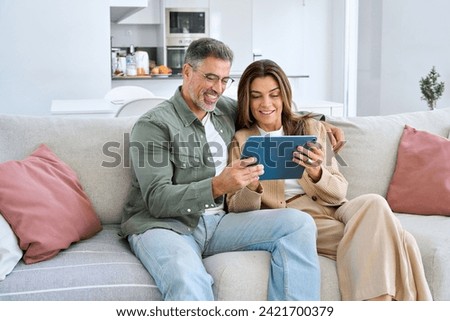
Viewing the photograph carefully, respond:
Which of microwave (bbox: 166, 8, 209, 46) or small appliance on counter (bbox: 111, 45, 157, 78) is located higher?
microwave (bbox: 166, 8, 209, 46)

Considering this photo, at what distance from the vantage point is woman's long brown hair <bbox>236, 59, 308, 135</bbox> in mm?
Answer: 2686

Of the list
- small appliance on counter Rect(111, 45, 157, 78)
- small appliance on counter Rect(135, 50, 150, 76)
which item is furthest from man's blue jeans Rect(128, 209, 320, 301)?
small appliance on counter Rect(135, 50, 150, 76)

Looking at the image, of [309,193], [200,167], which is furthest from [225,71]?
[309,193]

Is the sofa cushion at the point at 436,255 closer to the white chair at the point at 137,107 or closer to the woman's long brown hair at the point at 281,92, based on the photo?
the woman's long brown hair at the point at 281,92

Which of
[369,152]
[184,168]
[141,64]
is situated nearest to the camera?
[184,168]

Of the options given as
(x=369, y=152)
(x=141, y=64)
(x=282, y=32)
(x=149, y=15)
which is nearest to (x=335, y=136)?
(x=369, y=152)

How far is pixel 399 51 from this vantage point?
681 cm

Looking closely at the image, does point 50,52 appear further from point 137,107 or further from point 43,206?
point 43,206

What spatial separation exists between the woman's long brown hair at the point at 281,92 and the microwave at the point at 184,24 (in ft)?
19.8

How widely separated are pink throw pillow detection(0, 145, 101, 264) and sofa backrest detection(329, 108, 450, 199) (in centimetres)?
112

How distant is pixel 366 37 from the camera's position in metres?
7.80

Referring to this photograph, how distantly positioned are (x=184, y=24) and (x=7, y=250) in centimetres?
671

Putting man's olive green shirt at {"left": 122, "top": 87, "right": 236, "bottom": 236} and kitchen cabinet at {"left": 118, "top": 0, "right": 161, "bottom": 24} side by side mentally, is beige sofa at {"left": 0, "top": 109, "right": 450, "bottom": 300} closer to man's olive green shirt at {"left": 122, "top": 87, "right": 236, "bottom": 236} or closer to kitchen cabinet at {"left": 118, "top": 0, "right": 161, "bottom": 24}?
man's olive green shirt at {"left": 122, "top": 87, "right": 236, "bottom": 236}

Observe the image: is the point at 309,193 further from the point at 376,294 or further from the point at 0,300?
the point at 0,300
